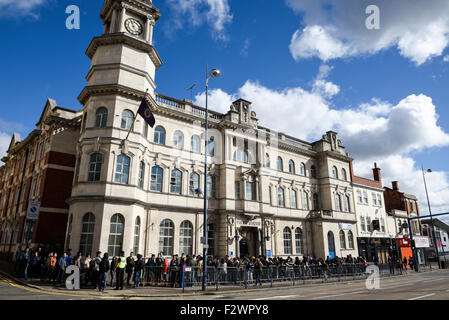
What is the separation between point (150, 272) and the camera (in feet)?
58.1

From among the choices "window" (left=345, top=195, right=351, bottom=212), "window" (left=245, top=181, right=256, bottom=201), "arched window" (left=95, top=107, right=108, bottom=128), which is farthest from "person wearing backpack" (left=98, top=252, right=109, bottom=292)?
"window" (left=345, top=195, right=351, bottom=212)

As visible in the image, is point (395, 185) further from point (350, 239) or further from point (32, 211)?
→ point (32, 211)

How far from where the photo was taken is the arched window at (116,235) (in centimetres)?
2031

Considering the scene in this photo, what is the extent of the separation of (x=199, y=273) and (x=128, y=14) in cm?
2287

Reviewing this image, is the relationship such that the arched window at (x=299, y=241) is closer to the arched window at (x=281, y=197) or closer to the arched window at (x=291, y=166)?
the arched window at (x=281, y=197)

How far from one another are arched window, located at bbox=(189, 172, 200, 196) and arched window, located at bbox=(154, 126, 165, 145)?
4313mm

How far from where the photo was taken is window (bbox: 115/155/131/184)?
21875mm

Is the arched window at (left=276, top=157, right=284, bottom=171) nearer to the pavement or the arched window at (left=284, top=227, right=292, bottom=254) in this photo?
the arched window at (left=284, top=227, right=292, bottom=254)

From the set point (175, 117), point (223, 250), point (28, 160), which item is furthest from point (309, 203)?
point (28, 160)

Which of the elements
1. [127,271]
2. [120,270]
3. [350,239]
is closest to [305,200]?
[350,239]

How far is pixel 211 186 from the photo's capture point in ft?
95.4

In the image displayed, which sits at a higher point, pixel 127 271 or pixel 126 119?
pixel 126 119

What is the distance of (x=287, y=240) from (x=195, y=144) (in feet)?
53.0

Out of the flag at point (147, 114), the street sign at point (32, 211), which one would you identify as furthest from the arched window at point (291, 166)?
the street sign at point (32, 211)
